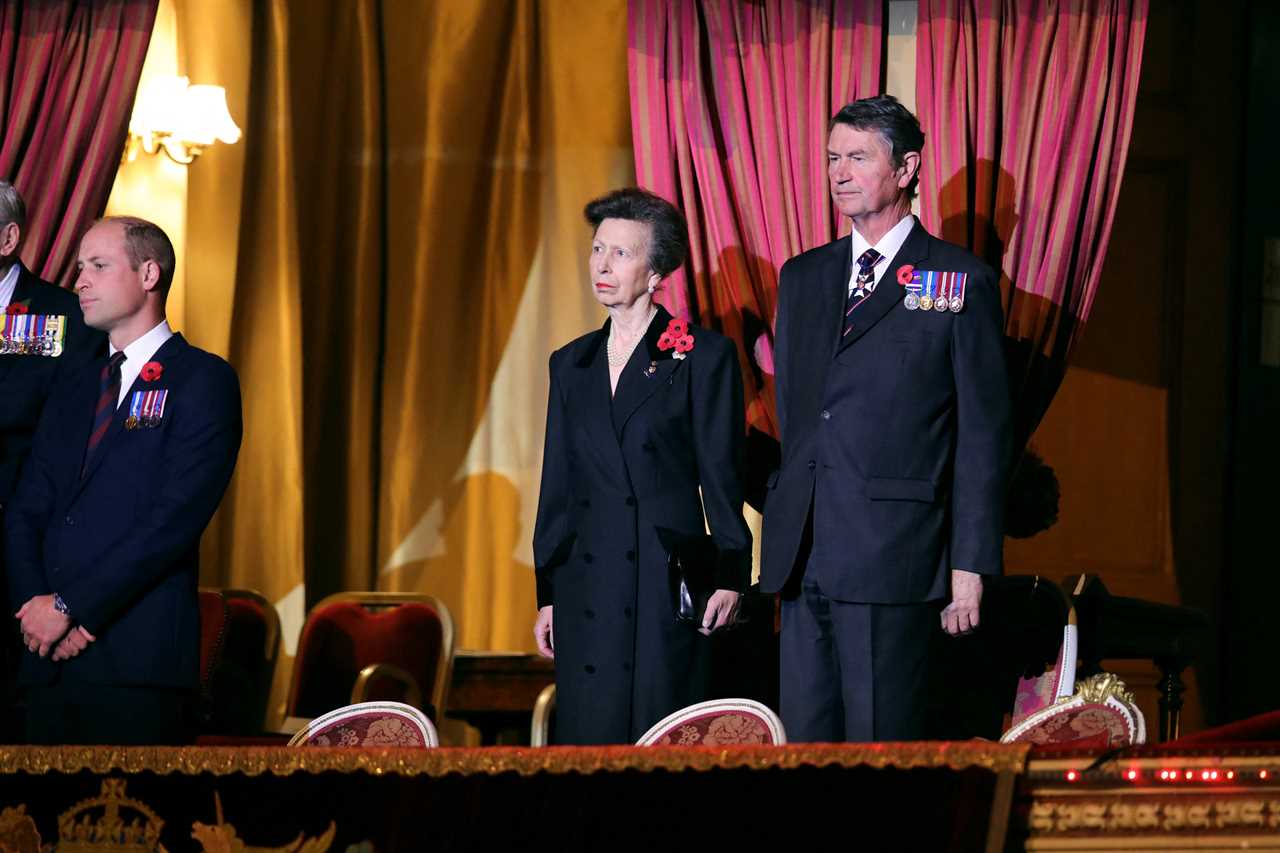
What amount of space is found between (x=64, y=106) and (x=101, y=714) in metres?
2.21

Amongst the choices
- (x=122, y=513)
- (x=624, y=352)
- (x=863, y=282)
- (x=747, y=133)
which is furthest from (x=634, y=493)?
(x=747, y=133)

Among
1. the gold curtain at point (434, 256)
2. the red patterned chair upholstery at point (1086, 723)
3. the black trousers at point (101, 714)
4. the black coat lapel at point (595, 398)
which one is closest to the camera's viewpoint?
the red patterned chair upholstery at point (1086, 723)

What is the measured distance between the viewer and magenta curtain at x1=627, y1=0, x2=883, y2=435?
4.73m

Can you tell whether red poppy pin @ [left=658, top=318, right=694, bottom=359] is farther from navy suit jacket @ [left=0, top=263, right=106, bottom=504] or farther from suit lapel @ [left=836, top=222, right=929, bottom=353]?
navy suit jacket @ [left=0, top=263, right=106, bottom=504]

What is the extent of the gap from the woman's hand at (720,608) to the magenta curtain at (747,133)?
3.41ft

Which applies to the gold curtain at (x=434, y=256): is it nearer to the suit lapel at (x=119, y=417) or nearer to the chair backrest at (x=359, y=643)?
the chair backrest at (x=359, y=643)

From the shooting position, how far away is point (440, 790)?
2.40 m

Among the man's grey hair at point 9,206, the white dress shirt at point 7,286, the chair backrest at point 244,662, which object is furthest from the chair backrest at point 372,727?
the chair backrest at point 244,662

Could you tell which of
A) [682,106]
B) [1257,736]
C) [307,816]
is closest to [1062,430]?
[682,106]

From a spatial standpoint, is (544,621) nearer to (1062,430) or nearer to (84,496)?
(84,496)

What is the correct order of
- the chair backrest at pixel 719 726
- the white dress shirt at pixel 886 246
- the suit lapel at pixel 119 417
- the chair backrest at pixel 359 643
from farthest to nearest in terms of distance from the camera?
the chair backrest at pixel 359 643 < the white dress shirt at pixel 886 246 < the suit lapel at pixel 119 417 < the chair backrest at pixel 719 726

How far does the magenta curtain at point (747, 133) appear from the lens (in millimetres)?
4727

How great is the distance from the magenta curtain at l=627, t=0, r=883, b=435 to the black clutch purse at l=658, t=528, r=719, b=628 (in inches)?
38.3

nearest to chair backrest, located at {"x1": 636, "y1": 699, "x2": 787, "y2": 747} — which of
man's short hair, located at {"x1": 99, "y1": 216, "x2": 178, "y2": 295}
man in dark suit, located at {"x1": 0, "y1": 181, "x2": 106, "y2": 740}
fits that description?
man's short hair, located at {"x1": 99, "y1": 216, "x2": 178, "y2": 295}
